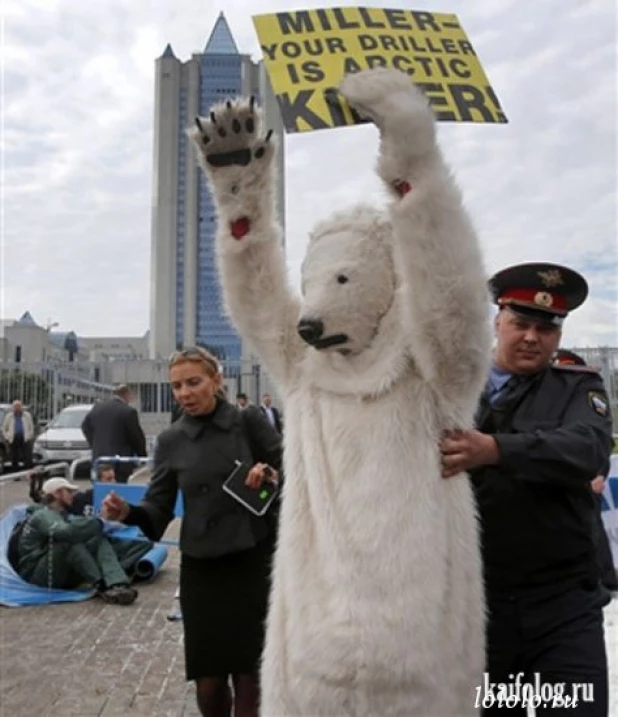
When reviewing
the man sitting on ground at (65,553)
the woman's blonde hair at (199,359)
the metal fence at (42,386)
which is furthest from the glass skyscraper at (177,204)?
the woman's blonde hair at (199,359)

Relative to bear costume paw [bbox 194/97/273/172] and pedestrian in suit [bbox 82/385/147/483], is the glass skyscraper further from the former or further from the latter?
bear costume paw [bbox 194/97/273/172]

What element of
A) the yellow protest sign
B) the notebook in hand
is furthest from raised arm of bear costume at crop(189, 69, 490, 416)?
the notebook in hand

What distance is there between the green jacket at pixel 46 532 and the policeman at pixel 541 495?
196 inches

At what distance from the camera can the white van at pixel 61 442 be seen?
609 inches

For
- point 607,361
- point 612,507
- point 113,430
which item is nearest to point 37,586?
point 113,430

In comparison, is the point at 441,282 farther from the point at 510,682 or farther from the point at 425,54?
the point at 510,682

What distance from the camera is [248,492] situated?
303 centimetres

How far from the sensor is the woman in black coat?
3029mm

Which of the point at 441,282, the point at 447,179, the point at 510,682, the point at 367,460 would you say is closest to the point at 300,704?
the point at 367,460

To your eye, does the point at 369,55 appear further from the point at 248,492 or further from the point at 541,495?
the point at 248,492

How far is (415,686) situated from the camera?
5.42 ft

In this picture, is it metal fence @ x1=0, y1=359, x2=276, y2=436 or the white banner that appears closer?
the white banner

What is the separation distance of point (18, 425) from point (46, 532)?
8.70m

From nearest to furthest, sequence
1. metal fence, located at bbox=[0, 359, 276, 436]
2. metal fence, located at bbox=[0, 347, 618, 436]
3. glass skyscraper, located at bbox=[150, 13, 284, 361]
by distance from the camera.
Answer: metal fence, located at bbox=[0, 347, 618, 436] < metal fence, located at bbox=[0, 359, 276, 436] < glass skyscraper, located at bbox=[150, 13, 284, 361]
